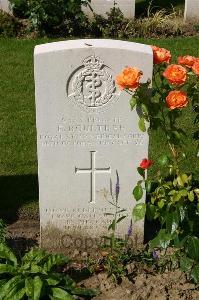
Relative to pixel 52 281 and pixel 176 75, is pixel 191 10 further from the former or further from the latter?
pixel 52 281

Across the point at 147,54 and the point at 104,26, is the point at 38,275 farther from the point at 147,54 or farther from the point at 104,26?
the point at 104,26

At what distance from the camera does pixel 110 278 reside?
4566 mm

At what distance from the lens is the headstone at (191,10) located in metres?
10.4

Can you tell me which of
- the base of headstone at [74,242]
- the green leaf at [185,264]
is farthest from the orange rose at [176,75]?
the base of headstone at [74,242]

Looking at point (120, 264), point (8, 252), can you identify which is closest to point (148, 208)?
point (120, 264)

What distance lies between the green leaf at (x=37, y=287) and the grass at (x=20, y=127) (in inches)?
58.3

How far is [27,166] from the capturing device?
20.3 ft

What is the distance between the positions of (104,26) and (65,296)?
642 cm

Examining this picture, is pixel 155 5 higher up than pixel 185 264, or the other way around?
pixel 155 5

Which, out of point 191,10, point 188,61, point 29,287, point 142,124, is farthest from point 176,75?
point 191,10

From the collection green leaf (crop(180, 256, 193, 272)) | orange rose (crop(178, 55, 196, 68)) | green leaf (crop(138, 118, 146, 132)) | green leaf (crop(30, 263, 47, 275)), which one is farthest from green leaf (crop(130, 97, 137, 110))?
green leaf (crop(30, 263, 47, 275))

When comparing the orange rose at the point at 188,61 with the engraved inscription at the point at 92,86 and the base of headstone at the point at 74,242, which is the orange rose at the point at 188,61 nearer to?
the engraved inscription at the point at 92,86

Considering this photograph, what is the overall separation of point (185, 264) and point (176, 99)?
112 cm

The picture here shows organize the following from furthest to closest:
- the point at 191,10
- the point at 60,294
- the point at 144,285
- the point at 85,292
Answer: the point at 191,10 < the point at 144,285 < the point at 85,292 < the point at 60,294
